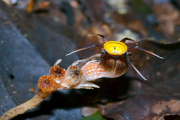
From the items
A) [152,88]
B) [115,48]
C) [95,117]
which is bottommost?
[95,117]

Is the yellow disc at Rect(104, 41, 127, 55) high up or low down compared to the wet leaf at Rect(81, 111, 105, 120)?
up

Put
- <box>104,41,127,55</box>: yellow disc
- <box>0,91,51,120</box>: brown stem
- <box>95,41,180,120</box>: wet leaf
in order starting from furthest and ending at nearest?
1. <box>95,41,180,120</box>: wet leaf
2. <box>0,91,51,120</box>: brown stem
3. <box>104,41,127,55</box>: yellow disc

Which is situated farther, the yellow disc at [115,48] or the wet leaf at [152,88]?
the wet leaf at [152,88]

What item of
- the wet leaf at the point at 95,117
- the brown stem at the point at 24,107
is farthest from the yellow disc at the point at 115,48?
the wet leaf at the point at 95,117

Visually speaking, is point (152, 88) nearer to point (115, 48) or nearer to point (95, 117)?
point (95, 117)

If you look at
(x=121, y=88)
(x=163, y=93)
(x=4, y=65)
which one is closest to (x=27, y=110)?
(x=4, y=65)

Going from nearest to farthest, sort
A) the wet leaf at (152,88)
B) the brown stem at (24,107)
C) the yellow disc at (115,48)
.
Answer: the yellow disc at (115,48)
the brown stem at (24,107)
the wet leaf at (152,88)

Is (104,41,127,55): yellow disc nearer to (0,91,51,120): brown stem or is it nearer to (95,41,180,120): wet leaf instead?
(95,41,180,120): wet leaf

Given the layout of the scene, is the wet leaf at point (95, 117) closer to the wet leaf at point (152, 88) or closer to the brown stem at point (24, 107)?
the wet leaf at point (152, 88)

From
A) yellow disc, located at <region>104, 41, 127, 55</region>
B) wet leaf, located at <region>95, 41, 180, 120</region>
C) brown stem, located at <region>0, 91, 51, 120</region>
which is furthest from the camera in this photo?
wet leaf, located at <region>95, 41, 180, 120</region>

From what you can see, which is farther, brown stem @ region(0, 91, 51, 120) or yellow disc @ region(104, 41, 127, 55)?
brown stem @ region(0, 91, 51, 120)

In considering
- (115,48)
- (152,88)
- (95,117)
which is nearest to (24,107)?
(95,117)

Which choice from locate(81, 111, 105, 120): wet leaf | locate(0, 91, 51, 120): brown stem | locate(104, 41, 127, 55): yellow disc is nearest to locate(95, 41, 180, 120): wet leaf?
locate(81, 111, 105, 120): wet leaf
